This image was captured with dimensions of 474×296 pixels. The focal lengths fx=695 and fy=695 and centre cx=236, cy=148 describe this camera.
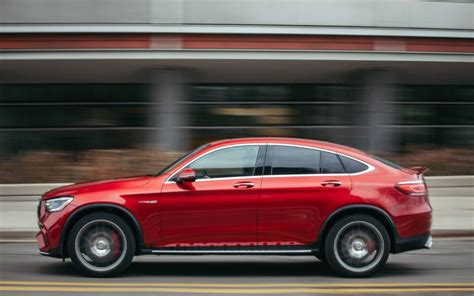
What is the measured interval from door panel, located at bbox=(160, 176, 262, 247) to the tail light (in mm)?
1658

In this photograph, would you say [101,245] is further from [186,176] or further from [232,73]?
[232,73]

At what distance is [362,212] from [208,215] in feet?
5.85

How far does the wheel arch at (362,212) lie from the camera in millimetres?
7906

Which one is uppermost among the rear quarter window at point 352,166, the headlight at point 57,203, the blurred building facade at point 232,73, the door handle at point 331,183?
the blurred building facade at point 232,73

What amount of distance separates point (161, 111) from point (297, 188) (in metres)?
9.43

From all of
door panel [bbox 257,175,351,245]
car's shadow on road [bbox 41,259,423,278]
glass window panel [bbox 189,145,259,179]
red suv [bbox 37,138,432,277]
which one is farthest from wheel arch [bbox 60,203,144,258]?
door panel [bbox 257,175,351,245]

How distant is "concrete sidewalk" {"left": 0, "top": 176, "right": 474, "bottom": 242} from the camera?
12000 mm

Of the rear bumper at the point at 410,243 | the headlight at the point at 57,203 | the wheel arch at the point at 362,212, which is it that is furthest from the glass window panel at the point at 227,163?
the rear bumper at the point at 410,243

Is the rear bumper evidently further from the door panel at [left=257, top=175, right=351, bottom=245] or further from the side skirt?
the side skirt

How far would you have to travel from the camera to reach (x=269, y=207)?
25.8 ft

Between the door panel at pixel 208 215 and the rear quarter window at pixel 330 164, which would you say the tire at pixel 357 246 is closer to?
the rear quarter window at pixel 330 164

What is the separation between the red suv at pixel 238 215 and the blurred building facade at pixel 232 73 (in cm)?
830

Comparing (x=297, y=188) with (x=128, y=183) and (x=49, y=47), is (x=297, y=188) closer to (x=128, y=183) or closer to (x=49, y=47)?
(x=128, y=183)

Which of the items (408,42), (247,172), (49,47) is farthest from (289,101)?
(247,172)
